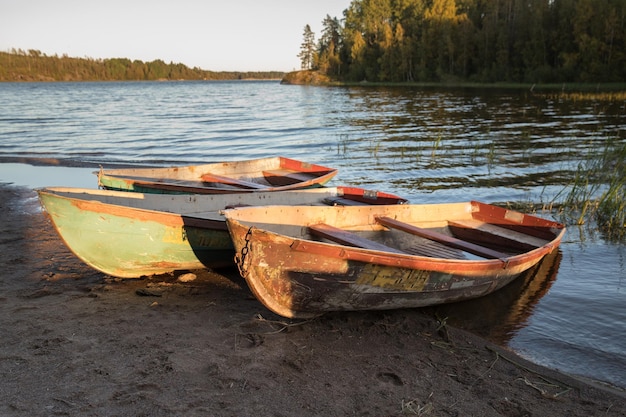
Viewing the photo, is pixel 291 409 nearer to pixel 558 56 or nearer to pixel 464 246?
pixel 464 246

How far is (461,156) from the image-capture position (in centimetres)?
1595

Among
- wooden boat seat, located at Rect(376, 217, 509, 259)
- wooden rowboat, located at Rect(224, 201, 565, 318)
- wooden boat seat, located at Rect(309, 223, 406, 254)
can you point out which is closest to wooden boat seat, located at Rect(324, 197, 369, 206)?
wooden rowboat, located at Rect(224, 201, 565, 318)

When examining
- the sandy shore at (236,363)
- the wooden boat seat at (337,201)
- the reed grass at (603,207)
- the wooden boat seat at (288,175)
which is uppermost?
the wooden boat seat at (288,175)

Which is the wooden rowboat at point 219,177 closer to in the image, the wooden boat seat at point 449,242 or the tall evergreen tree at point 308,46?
the wooden boat seat at point 449,242

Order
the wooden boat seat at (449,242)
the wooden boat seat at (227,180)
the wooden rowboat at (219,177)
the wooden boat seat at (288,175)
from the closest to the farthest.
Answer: the wooden boat seat at (449,242) → the wooden rowboat at (219,177) → the wooden boat seat at (227,180) → the wooden boat seat at (288,175)

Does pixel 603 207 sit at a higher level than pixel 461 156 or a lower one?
lower

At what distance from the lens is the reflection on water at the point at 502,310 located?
216 inches

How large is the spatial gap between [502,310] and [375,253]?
2180 mm

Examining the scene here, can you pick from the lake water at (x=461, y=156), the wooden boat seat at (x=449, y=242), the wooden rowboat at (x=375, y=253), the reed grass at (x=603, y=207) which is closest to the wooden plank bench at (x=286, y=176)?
the lake water at (x=461, y=156)

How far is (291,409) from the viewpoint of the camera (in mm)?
3666

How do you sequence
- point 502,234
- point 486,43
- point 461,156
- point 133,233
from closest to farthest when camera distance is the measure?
point 133,233
point 502,234
point 461,156
point 486,43

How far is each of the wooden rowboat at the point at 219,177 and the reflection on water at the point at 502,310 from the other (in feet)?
11.2

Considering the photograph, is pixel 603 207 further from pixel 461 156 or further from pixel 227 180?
pixel 461 156

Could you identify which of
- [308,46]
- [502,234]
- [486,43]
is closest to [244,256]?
[502,234]
